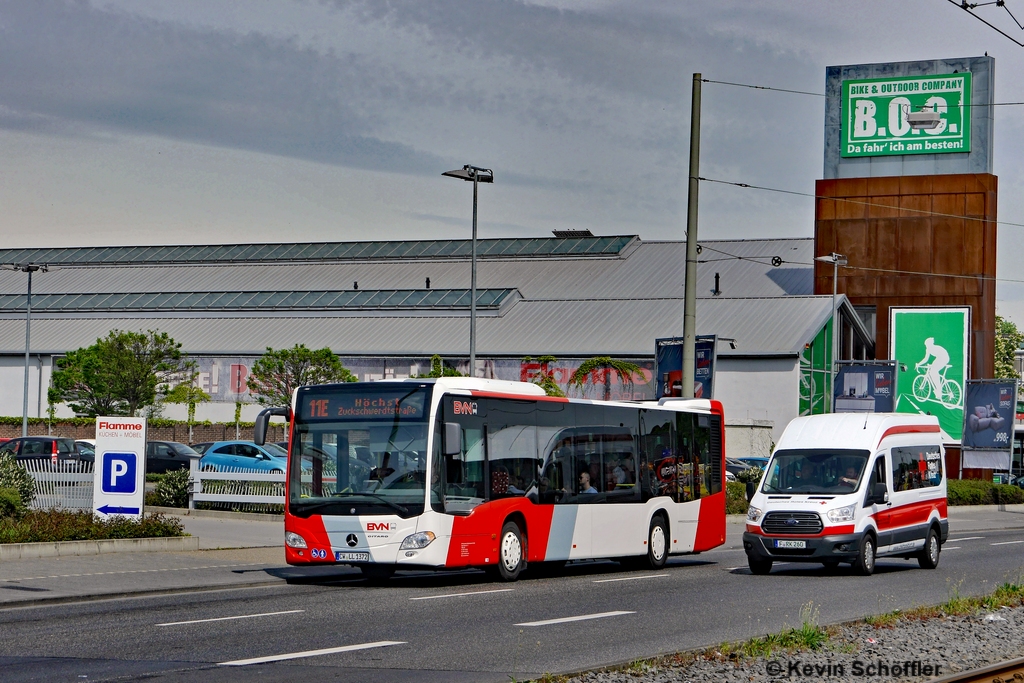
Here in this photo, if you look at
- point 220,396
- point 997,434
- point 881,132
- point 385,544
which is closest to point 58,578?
point 385,544

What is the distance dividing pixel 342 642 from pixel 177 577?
7216mm

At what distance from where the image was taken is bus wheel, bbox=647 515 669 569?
21.5 m

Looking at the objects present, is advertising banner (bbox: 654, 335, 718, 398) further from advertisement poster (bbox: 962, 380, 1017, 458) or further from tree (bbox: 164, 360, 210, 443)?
tree (bbox: 164, 360, 210, 443)

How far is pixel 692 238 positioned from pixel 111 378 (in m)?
42.7

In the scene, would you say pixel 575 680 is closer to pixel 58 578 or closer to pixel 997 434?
pixel 58 578

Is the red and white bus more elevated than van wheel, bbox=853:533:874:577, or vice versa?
the red and white bus

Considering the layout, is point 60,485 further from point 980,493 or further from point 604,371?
point 604,371

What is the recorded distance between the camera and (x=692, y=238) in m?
25.9

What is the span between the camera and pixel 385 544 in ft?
56.3

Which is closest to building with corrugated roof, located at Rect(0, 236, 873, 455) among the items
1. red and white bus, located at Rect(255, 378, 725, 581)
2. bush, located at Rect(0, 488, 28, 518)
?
red and white bus, located at Rect(255, 378, 725, 581)

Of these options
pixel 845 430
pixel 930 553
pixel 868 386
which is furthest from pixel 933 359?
pixel 845 430

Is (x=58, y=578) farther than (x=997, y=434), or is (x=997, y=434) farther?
(x=997, y=434)

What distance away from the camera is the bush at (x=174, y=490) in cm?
2988

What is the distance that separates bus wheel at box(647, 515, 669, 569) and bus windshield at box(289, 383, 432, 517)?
18.2 ft
